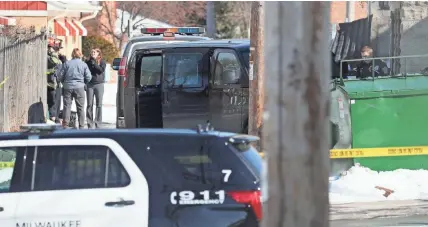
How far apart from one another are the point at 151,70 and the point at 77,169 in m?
7.21

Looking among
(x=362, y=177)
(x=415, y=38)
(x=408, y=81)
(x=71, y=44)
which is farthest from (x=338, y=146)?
(x=71, y=44)

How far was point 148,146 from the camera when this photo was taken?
597 centimetres

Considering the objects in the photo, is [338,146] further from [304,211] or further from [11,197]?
[304,211]

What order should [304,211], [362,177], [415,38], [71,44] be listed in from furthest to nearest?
[71,44], [415,38], [362,177], [304,211]

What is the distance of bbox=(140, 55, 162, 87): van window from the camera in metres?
12.9

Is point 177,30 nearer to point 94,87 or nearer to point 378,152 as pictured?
point 94,87

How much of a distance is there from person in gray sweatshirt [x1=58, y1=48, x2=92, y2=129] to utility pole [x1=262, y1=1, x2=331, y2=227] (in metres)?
12.2

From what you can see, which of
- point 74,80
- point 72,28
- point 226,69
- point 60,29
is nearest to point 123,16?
point 72,28

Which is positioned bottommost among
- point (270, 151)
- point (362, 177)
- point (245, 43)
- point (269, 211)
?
point (362, 177)

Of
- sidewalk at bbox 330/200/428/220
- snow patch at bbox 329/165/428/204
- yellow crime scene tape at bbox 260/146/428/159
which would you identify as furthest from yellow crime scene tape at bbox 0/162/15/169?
yellow crime scene tape at bbox 260/146/428/159

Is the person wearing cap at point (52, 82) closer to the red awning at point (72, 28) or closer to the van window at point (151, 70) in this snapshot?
the van window at point (151, 70)

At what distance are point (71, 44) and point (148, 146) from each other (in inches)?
1142

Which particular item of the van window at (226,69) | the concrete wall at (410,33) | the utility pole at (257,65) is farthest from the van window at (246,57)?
the concrete wall at (410,33)

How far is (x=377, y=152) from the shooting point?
11.0 m
